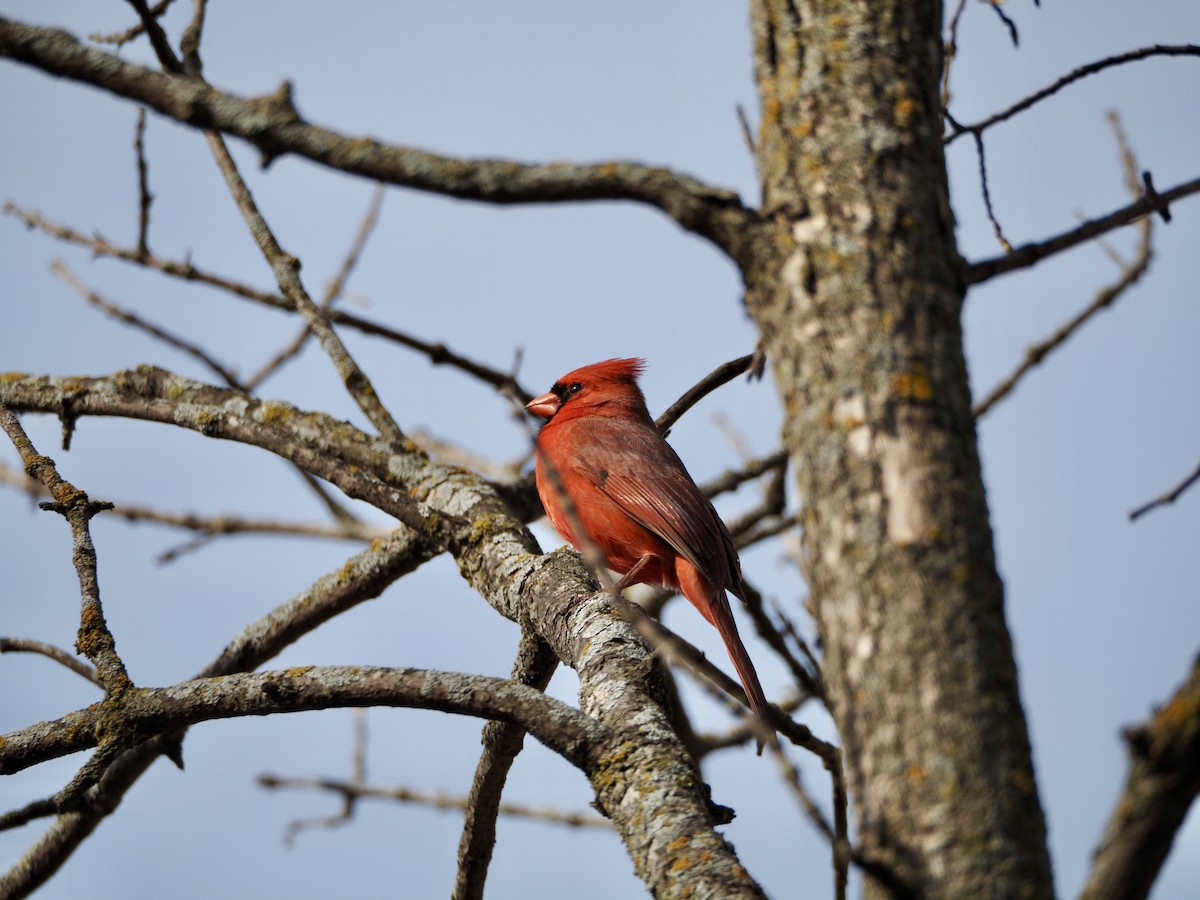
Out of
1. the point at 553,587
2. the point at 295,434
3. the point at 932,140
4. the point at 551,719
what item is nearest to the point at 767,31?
the point at 932,140

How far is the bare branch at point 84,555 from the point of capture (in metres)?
2.60

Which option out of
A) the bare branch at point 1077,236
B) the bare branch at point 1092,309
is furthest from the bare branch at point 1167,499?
the bare branch at point 1092,309

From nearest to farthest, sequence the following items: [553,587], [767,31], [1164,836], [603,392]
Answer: [1164,836], [767,31], [553,587], [603,392]

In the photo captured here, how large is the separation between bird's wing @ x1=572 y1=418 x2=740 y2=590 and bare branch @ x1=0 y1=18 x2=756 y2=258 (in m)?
2.67

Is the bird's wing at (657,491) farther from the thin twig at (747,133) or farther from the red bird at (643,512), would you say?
the thin twig at (747,133)

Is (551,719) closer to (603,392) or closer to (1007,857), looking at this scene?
(1007,857)

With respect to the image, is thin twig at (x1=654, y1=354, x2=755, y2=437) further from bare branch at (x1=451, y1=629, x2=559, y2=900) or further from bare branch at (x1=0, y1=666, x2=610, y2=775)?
bare branch at (x1=0, y1=666, x2=610, y2=775)

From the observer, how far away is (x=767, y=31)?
2002 mm

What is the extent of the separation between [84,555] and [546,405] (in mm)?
3501

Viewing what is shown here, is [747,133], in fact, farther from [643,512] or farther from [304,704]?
[643,512]

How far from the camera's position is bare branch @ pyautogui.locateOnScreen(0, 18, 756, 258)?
185 centimetres

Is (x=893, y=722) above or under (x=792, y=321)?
under

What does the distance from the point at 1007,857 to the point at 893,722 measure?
0.22 meters

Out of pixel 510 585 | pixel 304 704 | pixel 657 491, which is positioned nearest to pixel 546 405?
pixel 657 491
